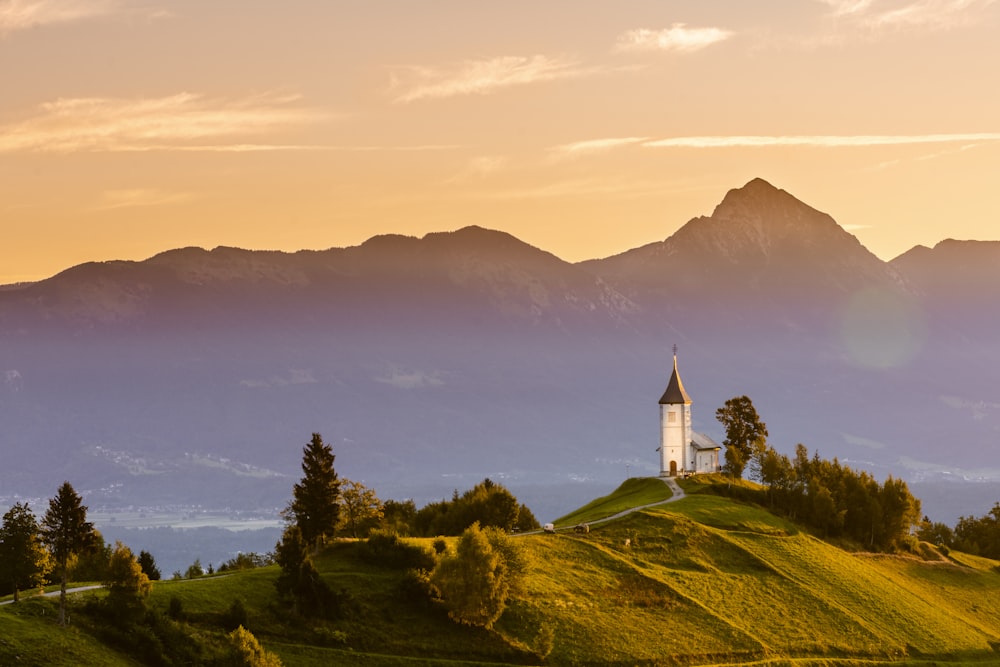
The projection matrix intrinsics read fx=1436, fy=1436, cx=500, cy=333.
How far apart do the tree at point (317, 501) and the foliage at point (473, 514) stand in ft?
90.5

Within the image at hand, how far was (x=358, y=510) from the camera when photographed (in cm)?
15050

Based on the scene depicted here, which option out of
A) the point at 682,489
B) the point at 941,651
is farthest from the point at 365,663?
the point at 682,489

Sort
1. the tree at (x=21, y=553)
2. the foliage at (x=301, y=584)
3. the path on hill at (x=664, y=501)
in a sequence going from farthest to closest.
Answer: the path on hill at (x=664, y=501), the foliage at (x=301, y=584), the tree at (x=21, y=553)

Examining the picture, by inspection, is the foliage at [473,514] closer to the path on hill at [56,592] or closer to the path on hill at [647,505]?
the path on hill at [647,505]

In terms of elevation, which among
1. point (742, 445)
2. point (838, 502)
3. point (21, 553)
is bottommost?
point (21, 553)

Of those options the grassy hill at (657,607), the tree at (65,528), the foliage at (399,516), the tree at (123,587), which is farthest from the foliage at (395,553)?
the tree at (65,528)

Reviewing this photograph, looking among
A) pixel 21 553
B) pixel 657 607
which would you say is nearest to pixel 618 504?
pixel 657 607

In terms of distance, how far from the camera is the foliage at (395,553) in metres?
130

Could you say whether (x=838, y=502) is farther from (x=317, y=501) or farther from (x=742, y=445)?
(x=317, y=501)

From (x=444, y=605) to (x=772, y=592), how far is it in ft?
141

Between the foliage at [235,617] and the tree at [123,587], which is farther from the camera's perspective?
the foliage at [235,617]

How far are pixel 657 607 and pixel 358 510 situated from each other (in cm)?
3360

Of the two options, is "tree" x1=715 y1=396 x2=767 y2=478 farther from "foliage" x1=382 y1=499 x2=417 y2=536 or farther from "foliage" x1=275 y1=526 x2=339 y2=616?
"foliage" x1=275 y1=526 x2=339 y2=616

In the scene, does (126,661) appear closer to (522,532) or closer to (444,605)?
(444,605)
